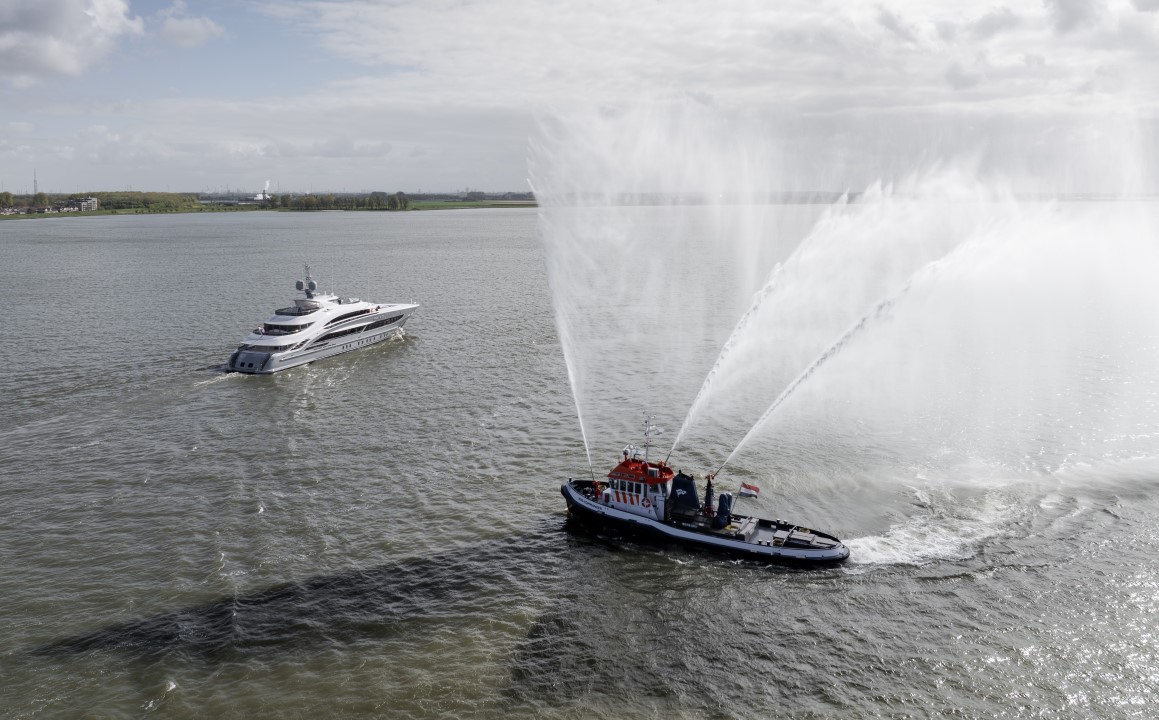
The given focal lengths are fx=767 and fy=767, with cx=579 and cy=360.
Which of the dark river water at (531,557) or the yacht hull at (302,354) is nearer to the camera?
the dark river water at (531,557)

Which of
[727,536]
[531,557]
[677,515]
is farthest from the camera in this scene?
[677,515]

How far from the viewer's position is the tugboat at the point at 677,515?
116 feet

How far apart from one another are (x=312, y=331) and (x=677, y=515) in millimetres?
49229

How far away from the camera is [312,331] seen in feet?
246

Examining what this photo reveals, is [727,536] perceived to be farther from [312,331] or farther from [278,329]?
[278,329]

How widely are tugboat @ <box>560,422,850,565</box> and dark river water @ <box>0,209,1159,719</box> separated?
3.22ft

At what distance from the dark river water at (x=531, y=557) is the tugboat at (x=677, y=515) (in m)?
0.98

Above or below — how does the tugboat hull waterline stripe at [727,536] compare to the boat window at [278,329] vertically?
below

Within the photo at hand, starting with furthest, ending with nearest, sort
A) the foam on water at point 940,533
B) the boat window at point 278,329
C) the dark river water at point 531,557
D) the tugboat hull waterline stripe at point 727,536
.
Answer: the boat window at point 278,329 → the foam on water at point 940,533 → the tugboat hull waterline stripe at point 727,536 → the dark river water at point 531,557

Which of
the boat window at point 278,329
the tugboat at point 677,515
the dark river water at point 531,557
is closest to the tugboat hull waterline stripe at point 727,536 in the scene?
the tugboat at point 677,515

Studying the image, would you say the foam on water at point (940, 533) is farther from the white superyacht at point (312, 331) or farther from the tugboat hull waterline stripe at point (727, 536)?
the white superyacht at point (312, 331)

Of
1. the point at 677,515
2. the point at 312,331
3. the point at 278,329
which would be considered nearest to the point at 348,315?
the point at 312,331

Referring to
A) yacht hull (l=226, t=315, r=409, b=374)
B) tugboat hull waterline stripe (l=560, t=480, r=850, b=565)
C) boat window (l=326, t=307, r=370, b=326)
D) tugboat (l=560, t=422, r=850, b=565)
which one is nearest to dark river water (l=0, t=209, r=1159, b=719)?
tugboat hull waterline stripe (l=560, t=480, r=850, b=565)

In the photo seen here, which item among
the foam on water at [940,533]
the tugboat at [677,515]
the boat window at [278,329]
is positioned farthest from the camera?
the boat window at [278,329]
